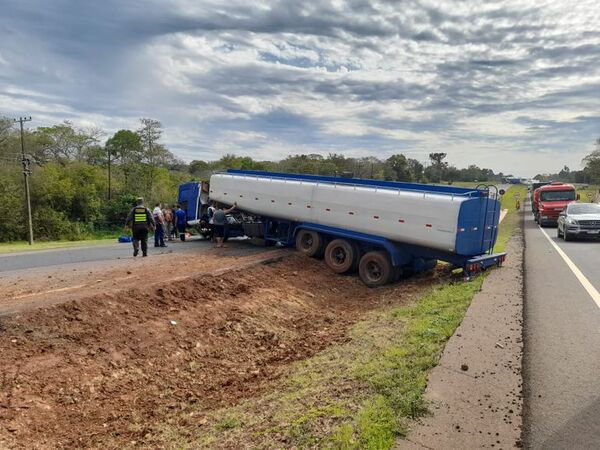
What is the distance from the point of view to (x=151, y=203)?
187ft

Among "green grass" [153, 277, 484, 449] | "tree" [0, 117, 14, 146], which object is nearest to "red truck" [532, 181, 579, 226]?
"green grass" [153, 277, 484, 449]

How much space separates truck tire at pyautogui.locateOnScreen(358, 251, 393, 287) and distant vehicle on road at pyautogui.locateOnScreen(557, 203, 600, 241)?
10.4 m

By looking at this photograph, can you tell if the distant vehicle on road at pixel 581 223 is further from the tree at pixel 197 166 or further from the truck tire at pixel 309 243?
the tree at pixel 197 166

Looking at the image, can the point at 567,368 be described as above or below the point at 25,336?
above

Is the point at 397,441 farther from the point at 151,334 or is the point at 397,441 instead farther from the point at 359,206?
the point at 359,206

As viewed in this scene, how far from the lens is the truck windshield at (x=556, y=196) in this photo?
27.1 metres

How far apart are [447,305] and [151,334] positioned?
5.14 metres

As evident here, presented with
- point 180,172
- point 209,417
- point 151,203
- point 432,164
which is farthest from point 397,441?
point 432,164

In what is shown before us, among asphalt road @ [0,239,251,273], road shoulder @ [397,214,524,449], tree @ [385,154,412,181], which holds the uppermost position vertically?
tree @ [385,154,412,181]

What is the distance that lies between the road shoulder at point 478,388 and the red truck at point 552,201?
21.0 meters

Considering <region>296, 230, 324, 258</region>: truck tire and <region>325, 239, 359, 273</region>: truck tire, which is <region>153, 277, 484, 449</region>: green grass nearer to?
<region>325, 239, 359, 273</region>: truck tire

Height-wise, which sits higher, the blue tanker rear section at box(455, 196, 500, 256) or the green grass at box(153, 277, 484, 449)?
the blue tanker rear section at box(455, 196, 500, 256)

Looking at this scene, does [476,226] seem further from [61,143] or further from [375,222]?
[61,143]

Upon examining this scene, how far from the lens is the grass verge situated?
383cm
